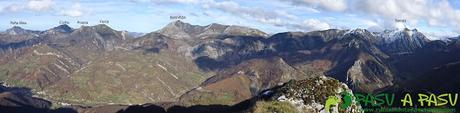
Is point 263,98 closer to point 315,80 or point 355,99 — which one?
point 315,80

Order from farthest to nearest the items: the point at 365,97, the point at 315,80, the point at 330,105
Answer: the point at 315,80, the point at 330,105, the point at 365,97

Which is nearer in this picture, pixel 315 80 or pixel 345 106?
pixel 345 106

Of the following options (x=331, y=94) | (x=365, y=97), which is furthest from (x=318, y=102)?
(x=365, y=97)

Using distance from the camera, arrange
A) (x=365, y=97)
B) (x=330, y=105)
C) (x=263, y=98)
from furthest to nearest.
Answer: (x=263, y=98) < (x=330, y=105) < (x=365, y=97)

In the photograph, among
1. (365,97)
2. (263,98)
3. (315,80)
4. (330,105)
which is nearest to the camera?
(365,97)

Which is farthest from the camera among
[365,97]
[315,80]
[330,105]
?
[315,80]

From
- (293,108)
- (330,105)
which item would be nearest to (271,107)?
(293,108)

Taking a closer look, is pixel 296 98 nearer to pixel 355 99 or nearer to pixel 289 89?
pixel 289 89

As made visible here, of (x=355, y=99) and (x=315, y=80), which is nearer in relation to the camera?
(x=355, y=99)
